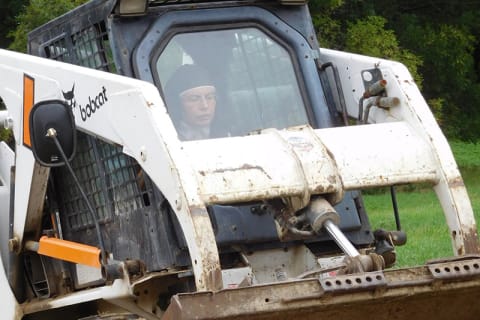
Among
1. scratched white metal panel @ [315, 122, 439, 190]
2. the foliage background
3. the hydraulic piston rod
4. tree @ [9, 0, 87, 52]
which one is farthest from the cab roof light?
the foliage background

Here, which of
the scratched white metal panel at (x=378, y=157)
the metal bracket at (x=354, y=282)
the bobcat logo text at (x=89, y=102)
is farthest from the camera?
the bobcat logo text at (x=89, y=102)

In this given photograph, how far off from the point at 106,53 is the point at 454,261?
2350mm

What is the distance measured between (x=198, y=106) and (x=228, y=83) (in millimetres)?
285

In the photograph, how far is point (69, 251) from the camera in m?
7.07

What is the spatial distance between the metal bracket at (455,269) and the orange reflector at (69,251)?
1.96m

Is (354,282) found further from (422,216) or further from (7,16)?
(7,16)

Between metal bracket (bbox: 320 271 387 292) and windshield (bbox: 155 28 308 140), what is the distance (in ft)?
5.36

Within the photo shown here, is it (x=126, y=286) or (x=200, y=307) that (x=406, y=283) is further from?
(x=126, y=286)

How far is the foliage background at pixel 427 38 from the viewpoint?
2512 cm

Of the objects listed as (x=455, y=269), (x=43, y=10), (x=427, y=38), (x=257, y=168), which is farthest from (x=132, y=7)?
(x=427, y=38)

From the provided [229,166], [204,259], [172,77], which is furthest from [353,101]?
[204,259]

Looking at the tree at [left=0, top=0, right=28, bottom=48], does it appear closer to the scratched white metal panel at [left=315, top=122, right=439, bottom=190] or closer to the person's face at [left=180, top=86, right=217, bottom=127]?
the person's face at [left=180, top=86, right=217, bottom=127]

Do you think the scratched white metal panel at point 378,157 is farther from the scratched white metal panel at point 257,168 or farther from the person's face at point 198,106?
the person's face at point 198,106

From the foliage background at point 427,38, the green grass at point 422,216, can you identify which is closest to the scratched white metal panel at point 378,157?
the green grass at point 422,216
